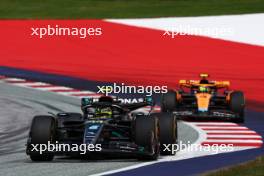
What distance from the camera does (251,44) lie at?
4072 cm

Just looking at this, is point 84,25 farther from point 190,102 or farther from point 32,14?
point 190,102

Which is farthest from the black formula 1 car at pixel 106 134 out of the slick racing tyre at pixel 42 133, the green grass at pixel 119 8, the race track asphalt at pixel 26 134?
the green grass at pixel 119 8

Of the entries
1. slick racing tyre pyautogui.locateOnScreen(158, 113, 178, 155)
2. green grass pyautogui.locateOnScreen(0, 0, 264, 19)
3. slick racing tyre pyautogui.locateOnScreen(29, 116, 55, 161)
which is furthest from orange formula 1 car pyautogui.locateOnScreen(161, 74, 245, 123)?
green grass pyautogui.locateOnScreen(0, 0, 264, 19)

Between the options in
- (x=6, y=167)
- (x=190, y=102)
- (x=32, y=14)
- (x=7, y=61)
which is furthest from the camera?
(x=32, y=14)

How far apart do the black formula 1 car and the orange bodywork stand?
6.90 metres

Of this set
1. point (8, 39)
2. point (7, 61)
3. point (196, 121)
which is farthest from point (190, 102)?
point (8, 39)

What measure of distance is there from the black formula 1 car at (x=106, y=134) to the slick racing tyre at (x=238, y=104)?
676cm

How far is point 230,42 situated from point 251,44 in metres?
0.89

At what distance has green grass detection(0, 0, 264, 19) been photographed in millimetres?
46531

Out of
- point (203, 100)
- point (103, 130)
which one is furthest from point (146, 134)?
point (203, 100)

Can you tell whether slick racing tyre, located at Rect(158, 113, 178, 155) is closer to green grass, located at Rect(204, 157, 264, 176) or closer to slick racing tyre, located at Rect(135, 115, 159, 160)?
slick racing tyre, located at Rect(135, 115, 159, 160)

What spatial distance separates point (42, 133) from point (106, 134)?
1.25 m

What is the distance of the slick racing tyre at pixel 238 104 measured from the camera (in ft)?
87.3

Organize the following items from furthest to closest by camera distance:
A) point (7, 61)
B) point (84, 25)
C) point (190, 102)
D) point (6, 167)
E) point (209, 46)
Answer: point (84, 25), point (209, 46), point (7, 61), point (190, 102), point (6, 167)
